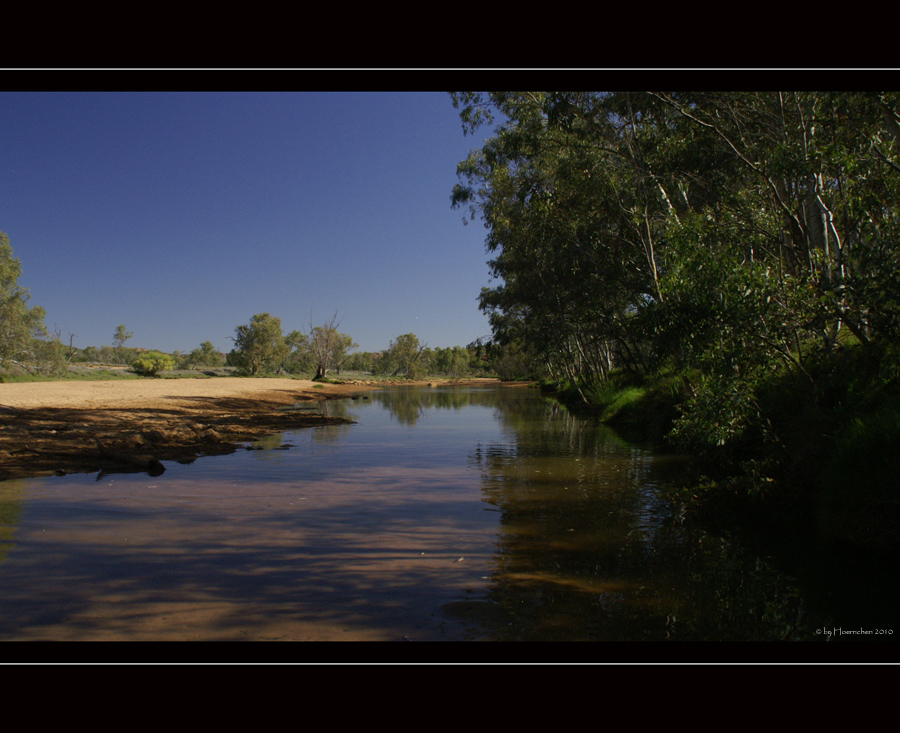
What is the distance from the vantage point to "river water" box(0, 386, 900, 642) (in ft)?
13.2

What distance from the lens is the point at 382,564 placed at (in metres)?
5.47

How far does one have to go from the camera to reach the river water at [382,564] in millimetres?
4031

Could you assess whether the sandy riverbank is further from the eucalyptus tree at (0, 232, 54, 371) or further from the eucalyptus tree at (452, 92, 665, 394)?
the eucalyptus tree at (0, 232, 54, 371)

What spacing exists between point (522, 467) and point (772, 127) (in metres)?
9.06

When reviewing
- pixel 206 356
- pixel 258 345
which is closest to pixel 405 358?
pixel 258 345

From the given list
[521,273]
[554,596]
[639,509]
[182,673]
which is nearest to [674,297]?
[639,509]

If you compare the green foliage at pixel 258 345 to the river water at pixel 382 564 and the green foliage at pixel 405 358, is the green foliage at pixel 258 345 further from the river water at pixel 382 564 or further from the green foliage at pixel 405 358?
the river water at pixel 382 564

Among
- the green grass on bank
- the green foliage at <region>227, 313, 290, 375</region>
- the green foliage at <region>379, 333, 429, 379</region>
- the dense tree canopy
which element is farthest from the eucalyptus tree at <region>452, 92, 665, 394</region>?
the green foliage at <region>379, 333, 429, 379</region>

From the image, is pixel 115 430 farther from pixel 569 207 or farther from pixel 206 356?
pixel 206 356

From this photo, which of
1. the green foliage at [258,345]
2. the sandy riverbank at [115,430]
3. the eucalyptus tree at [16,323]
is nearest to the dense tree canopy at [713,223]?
the sandy riverbank at [115,430]

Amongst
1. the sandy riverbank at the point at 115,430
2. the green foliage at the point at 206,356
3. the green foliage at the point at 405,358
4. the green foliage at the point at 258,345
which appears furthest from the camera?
the green foliage at the point at 206,356

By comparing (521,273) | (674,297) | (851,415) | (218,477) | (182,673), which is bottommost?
(218,477)

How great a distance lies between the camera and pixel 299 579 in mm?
5004
